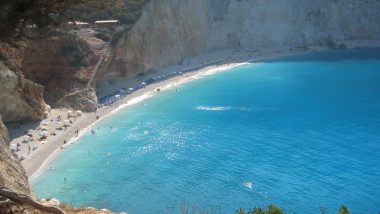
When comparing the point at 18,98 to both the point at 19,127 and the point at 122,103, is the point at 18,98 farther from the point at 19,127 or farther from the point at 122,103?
the point at 122,103

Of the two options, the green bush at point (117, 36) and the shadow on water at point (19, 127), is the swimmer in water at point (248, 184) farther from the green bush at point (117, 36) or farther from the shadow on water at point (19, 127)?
the green bush at point (117, 36)

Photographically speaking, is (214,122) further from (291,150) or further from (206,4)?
(206,4)

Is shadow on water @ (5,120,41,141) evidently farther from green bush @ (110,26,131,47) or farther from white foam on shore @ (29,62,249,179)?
green bush @ (110,26,131,47)

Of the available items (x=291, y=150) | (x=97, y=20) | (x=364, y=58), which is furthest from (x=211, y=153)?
(x=364, y=58)

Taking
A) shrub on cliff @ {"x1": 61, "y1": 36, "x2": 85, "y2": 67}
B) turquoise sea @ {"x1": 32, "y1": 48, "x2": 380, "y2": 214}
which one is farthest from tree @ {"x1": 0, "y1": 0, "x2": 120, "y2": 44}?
shrub on cliff @ {"x1": 61, "y1": 36, "x2": 85, "y2": 67}

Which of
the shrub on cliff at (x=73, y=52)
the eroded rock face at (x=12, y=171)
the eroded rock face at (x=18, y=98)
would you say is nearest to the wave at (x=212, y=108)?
the shrub on cliff at (x=73, y=52)

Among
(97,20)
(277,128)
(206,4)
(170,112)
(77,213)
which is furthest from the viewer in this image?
(206,4)
